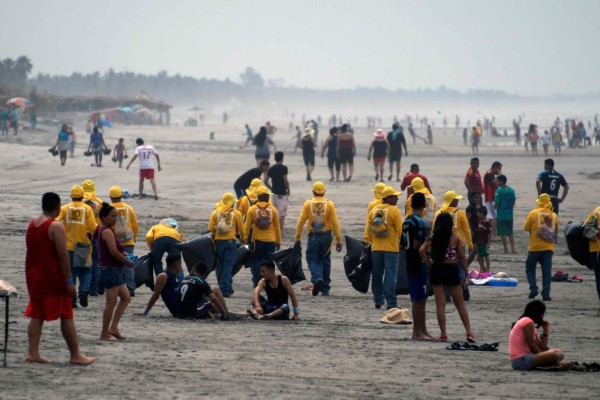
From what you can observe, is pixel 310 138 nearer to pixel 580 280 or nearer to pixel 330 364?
pixel 580 280

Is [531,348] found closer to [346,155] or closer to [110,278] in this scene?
[110,278]

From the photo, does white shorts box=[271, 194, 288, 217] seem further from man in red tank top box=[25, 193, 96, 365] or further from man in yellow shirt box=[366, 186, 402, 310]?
man in red tank top box=[25, 193, 96, 365]

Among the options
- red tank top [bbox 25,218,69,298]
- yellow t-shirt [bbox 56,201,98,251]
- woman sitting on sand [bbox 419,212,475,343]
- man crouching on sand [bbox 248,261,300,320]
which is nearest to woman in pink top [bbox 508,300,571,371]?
woman sitting on sand [bbox 419,212,475,343]

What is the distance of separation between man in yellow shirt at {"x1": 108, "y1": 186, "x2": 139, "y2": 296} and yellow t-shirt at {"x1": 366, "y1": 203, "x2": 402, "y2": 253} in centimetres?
285

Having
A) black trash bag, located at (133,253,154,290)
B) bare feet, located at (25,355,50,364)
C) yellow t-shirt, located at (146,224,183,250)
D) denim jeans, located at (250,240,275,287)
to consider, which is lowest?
bare feet, located at (25,355,50,364)

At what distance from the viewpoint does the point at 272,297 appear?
1332 cm

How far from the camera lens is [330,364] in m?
10.3

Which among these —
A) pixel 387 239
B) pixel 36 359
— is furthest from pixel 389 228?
pixel 36 359

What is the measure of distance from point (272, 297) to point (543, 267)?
12.5ft

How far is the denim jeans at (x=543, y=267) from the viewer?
49.4 feet

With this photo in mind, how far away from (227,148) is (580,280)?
41103 mm

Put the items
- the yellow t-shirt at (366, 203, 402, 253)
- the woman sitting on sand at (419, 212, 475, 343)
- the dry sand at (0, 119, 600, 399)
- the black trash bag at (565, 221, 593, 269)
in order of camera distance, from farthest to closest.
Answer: the black trash bag at (565, 221, 593, 269) < the yellow t-shirt at (366, 203, 402, 253) < the woman sitting on sand at (419, 212, 475, 343) < the dry sand at (0, 119, 600, 399)

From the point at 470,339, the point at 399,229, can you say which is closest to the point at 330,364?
the point at 470,339

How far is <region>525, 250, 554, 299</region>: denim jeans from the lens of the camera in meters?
15.1
